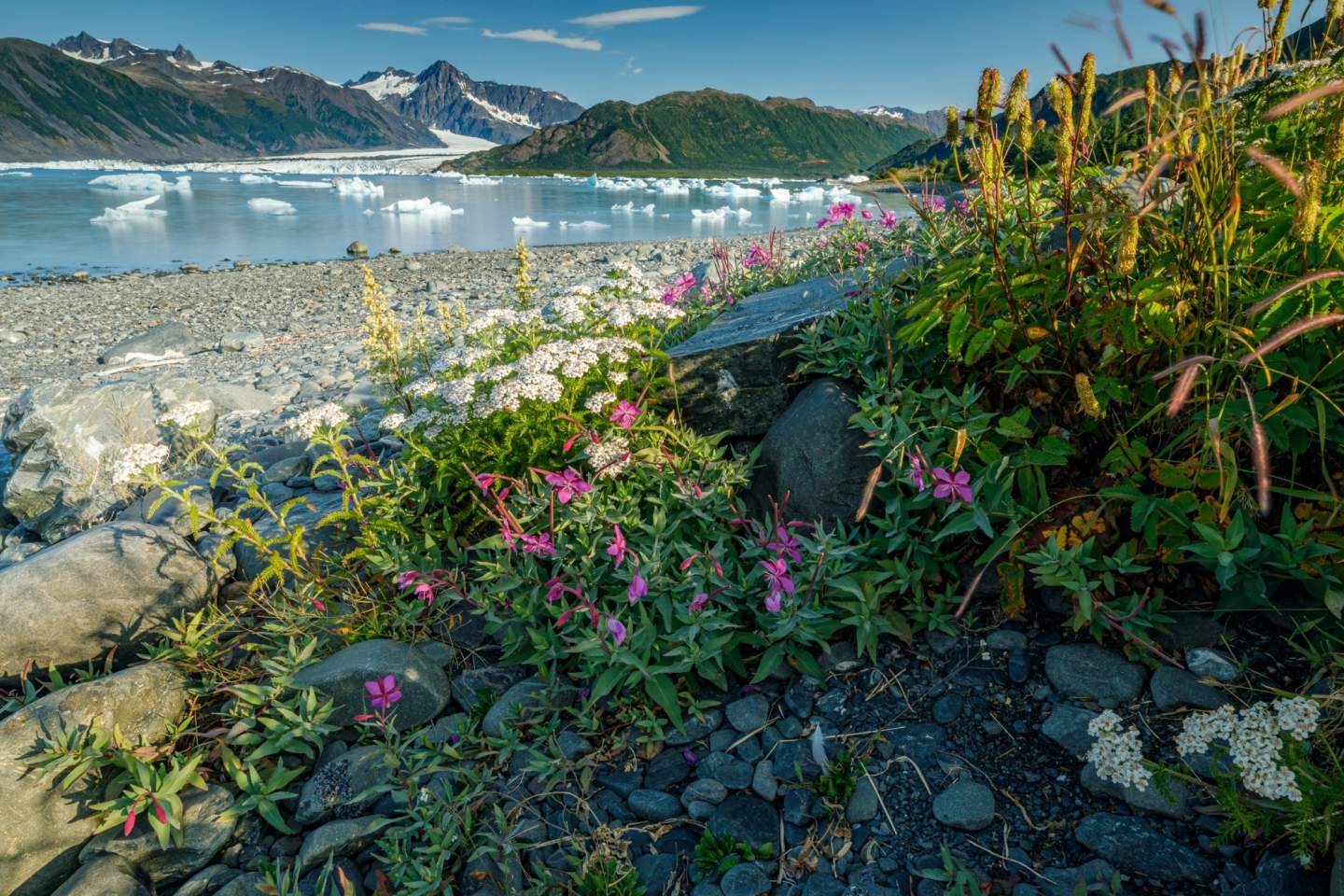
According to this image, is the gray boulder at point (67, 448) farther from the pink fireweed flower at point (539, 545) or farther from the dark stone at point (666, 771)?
the dark stone at point (666, 771)

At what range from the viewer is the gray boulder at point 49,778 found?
291 cm

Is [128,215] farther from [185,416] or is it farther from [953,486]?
[953,486]

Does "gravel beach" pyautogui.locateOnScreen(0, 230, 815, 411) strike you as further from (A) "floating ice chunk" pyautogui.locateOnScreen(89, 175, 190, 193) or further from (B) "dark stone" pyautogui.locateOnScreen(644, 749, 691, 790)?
(A) "floating ice chunk" pyautogui.locateOnScreen(89, 175, 190, 193)

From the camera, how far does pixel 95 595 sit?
3975mm

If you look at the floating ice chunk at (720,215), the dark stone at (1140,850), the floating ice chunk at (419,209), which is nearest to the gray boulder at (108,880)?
the dark stone at (1140,850)

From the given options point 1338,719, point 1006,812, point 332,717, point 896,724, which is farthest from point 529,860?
point 1338,719

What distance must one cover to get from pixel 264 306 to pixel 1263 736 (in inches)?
891

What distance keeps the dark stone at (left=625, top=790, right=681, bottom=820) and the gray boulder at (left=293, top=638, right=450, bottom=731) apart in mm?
1206

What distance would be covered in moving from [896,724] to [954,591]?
30.2 inches

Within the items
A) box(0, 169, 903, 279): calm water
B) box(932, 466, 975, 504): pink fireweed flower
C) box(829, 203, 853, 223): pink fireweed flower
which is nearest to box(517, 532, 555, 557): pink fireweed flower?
box(932, 466, 975, 504): pink fireweed flower

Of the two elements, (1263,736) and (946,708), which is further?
(946,708)

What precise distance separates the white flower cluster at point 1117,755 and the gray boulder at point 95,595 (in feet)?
15.5

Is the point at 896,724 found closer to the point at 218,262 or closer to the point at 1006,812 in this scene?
the point at 1006,812

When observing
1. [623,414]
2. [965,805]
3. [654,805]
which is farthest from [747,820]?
[623,414]
